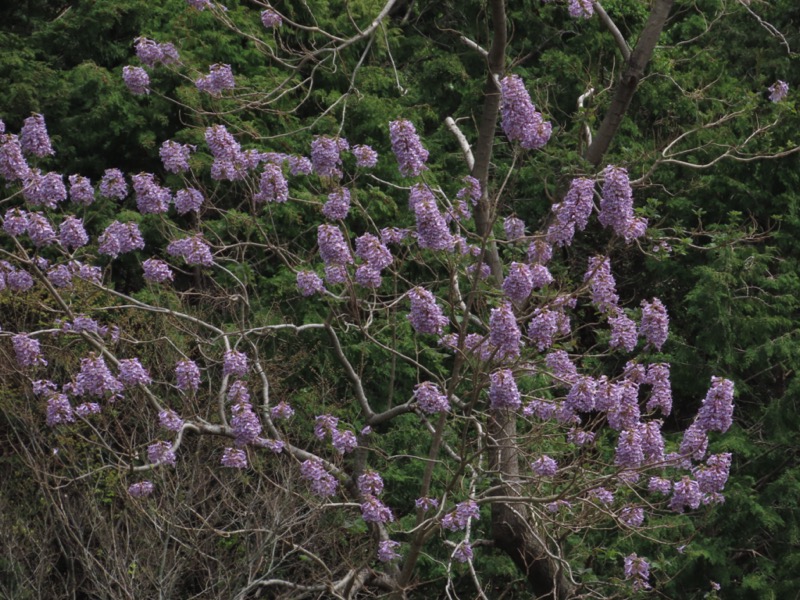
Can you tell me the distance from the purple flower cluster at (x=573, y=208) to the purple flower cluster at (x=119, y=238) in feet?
7.79

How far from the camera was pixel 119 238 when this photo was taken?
6754 mm

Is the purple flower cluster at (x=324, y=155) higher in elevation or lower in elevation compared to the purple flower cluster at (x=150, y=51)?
higher

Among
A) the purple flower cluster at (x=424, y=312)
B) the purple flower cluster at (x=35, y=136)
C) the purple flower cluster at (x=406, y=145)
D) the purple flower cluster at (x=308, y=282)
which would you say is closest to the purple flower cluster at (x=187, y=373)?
the purple flower cluster at (x=308, y=282)

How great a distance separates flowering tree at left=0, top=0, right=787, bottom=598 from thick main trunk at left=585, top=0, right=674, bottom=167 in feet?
0.06

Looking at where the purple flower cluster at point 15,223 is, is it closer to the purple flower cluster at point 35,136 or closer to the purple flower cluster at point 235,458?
the purple flower cluster at point 35,136

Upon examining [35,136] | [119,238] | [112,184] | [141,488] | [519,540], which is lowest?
[519,540]

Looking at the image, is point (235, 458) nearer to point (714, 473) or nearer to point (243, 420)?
point (243, 420)

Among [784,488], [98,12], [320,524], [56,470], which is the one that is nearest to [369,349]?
[320,524]

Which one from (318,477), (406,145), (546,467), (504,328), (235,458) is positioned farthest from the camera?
(235,458)

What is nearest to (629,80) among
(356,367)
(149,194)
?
(356,367)

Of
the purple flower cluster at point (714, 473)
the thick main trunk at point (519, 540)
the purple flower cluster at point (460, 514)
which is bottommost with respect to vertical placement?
the thick main trunk at point (519, 540)

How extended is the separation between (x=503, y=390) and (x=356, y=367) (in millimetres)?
4772

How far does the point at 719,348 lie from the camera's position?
9.62 meters

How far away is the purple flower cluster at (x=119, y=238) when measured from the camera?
6.70 meters
